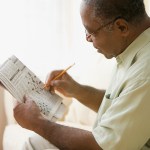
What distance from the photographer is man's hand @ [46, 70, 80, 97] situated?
1430 millimetres

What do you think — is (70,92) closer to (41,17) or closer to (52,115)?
(52,115)

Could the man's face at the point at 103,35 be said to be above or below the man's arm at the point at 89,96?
above

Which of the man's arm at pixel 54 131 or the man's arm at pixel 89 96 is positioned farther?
the man's arm at pixel 89 96

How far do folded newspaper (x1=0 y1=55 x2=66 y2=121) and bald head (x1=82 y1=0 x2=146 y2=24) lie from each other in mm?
403

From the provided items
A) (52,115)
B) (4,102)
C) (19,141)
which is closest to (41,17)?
(4,102)

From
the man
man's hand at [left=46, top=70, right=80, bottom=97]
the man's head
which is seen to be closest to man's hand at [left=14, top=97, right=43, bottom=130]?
the man

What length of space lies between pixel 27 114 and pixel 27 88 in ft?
0.55

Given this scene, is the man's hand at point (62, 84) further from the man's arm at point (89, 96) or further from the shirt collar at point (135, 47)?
the shirt collar at point (135, 47)

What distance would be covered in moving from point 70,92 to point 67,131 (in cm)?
38

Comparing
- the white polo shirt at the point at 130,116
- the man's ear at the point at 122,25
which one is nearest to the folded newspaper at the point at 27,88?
the white polo shirt at the point at 130,116

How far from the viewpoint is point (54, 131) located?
44.8 inches

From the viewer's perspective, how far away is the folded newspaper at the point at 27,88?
1248 millimetres

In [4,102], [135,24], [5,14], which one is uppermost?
[5,14]

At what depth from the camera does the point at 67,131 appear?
1.13m
